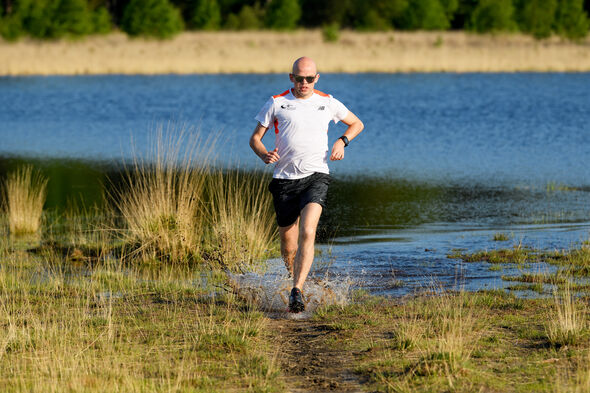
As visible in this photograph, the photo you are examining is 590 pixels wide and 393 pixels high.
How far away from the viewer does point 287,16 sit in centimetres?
6588

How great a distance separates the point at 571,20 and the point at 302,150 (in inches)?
2335

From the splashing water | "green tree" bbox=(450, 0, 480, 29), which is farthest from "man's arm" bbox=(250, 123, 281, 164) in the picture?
"green tree" bbox=(450, 0, 480, 29)

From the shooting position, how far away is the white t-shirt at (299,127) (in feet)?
22.8

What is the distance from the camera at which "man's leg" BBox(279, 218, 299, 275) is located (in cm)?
746

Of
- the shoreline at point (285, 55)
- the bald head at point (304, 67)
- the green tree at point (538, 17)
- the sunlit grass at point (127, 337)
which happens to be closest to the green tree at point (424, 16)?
the green tree at point (538, 17)

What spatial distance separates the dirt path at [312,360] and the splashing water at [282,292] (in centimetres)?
45

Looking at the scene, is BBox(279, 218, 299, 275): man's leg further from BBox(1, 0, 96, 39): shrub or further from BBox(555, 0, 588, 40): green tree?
BBox(555, 0, 588, 40): green tree

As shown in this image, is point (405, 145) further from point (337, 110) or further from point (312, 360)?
point (312, 360)

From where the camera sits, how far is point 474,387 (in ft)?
16.0

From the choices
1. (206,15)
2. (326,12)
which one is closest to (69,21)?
(206,15)

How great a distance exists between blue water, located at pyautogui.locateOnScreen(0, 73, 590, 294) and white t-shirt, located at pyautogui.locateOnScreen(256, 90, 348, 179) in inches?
57.5

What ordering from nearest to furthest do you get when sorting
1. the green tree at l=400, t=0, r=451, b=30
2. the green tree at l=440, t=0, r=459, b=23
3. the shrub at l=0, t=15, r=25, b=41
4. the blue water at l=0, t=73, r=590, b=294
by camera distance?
the blue water at l=0, t=73, r=590, b=294, the shrub at l=0, t=15, r=25, b=41, the green tree at l=400, t=0, r=451, b=30, the green tree at l=440, t=0, r=459, b=23

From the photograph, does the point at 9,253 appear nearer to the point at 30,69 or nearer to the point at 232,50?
the point at 30,69

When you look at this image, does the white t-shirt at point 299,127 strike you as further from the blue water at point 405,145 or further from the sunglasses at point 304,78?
the blue water at point 405,145
